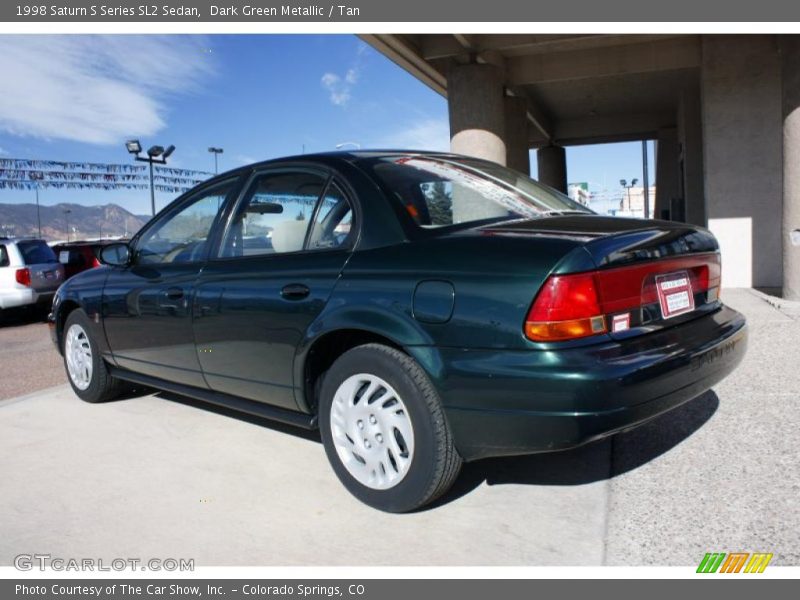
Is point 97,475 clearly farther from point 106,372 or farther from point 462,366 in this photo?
point 462,366

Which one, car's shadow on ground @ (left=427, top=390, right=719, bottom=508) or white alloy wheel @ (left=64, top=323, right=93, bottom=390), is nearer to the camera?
car's shadow on ground @ (left=427, top=390, right=719, bottom=508)

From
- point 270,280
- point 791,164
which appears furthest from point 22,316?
point 791,164

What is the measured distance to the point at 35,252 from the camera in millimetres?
11844

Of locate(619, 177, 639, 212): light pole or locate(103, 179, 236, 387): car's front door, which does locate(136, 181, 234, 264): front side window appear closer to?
locate(103, 179, 236, 387): car's front door

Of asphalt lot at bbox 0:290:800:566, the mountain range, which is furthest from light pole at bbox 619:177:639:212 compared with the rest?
the mountain range

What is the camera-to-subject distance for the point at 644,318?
8.50 feet

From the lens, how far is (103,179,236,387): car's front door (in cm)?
381

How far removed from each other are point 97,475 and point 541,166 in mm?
25398

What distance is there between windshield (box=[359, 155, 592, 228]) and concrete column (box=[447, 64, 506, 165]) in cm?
845

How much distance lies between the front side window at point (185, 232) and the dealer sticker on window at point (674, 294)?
240cm

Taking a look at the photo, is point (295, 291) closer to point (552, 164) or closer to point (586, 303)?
point (586, 303)

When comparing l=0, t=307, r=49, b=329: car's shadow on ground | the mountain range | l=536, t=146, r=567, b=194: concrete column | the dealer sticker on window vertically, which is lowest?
l=0, t=307, r=49, b=329: car's shadow on ground

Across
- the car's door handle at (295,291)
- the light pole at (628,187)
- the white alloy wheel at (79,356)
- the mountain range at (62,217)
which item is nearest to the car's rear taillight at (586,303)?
the car's door handle at (295,291)
